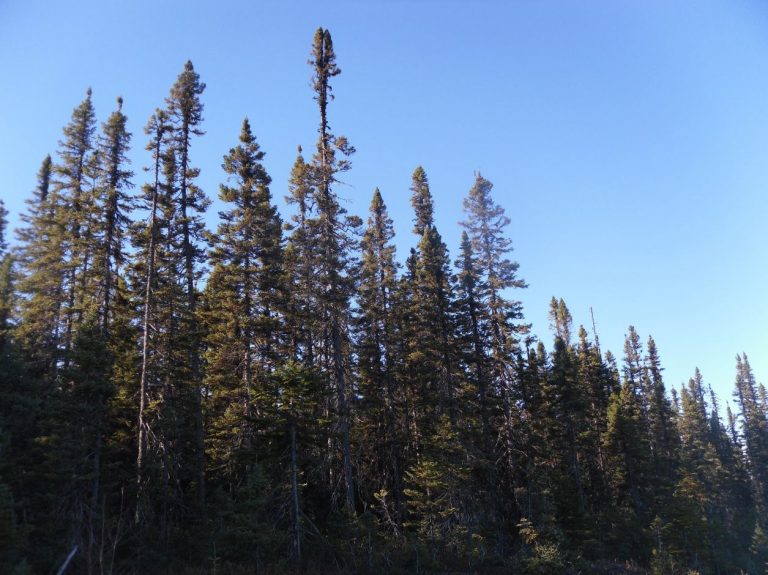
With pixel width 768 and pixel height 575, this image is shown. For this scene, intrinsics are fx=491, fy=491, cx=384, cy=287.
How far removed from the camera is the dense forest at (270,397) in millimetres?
18094

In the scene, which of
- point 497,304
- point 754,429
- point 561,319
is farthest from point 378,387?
point 754,429

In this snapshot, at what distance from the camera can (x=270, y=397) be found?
19047mm

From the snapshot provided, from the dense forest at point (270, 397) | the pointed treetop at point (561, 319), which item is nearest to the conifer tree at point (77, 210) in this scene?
the dense forest at point (270, 397)

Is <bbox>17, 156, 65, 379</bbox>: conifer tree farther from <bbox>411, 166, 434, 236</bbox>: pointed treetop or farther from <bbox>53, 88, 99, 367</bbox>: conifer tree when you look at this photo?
<bbox>411, 166, 434, 236</bbox>: pointed treetop

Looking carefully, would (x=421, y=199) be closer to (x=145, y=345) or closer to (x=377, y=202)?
(x=377, y=202)

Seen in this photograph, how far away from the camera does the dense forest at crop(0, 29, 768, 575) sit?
59.4 ft

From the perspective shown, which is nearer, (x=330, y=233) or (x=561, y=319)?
(x=330, y=233)

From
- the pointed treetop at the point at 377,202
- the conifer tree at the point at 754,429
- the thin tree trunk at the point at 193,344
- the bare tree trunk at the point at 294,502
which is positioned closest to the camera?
the bare tree trunk at the point at 294,502

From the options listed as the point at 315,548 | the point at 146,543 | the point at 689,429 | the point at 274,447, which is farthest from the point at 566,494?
the point at 689,429

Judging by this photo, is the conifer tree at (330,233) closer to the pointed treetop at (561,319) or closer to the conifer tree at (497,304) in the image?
the conifer tree at (497,304)

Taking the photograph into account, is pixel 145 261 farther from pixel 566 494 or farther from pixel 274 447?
pixel 566 494

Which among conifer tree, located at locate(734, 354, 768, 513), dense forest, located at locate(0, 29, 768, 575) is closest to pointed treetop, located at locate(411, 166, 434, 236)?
dense forest, located at locate(0, 29, 768, 575)

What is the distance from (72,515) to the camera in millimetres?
16703

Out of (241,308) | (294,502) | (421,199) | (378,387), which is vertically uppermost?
(421,199)
